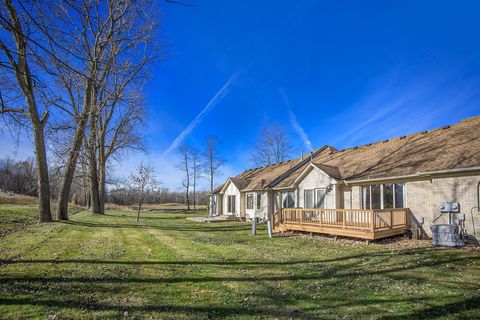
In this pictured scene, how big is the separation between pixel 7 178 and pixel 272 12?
72.2m

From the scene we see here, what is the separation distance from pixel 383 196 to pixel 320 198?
3.82 m

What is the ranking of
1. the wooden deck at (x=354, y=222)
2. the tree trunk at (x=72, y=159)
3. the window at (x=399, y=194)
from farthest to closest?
the tree trunk at (x=72, y=159), the window at (x=399, y=194), the wooden deck at (x=354, y=222)

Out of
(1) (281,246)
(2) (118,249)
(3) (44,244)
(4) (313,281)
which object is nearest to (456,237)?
(1) (281,246)

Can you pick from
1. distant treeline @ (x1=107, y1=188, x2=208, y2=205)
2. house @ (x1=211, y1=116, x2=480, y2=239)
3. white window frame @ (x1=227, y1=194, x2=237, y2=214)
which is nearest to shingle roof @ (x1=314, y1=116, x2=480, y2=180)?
house @ (x1=211, y1=116, x2=480, y2=239)

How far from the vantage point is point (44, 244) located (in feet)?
31.0

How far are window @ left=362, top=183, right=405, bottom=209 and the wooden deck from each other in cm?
88

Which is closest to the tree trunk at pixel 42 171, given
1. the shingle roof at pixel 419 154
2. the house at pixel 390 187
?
the house at pixel 390 187

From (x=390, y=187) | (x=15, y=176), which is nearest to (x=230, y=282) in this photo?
(x=390, y=187)

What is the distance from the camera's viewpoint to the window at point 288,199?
1991cm

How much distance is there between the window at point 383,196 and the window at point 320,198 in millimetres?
2484

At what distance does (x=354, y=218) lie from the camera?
13344 millimetres

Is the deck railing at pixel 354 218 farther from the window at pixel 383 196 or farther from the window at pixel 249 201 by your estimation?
the window at pixel 249 201

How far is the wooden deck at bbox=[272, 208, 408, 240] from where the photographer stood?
1170cm

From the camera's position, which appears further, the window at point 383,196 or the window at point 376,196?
the window at point 376,196
